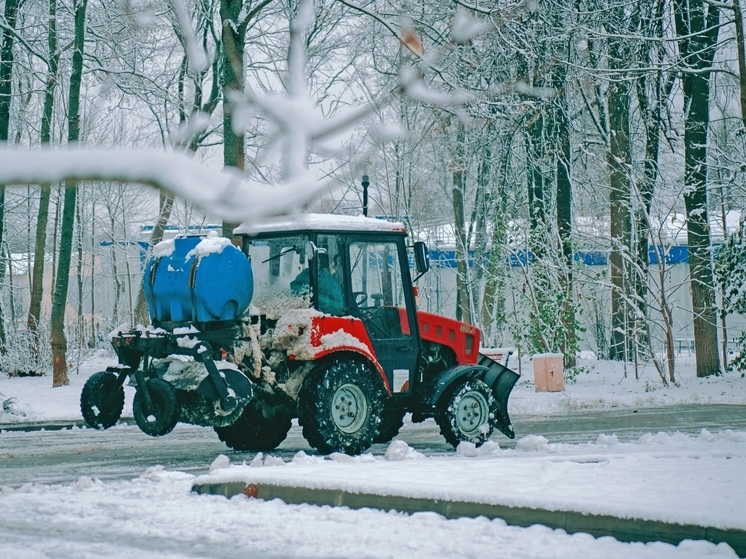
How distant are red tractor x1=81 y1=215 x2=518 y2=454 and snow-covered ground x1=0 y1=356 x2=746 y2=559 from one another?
105 centimetres

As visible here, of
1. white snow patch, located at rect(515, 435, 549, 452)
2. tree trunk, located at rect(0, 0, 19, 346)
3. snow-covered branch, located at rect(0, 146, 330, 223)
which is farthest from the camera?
tree trunk, located at rect(0, 0, 19, 346)

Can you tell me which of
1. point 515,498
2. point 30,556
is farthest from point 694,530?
point 30,556

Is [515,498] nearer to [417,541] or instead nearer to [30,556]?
[417,541]

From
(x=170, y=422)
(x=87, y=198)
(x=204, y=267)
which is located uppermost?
(x=87, y=198)

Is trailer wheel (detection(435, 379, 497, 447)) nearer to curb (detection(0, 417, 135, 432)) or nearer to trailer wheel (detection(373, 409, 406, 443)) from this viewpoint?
trailer wheel (detection(373, 409, 406, 443))

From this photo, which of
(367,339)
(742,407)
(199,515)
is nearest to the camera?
(199,515)

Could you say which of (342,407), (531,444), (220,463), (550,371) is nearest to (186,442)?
(342,407)

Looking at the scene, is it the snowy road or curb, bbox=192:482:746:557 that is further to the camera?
the snowy road

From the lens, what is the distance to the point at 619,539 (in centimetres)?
612

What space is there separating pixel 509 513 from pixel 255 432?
536cm

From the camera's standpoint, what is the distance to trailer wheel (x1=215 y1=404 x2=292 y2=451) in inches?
453

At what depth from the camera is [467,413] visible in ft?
36.7

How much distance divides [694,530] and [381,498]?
2.16m

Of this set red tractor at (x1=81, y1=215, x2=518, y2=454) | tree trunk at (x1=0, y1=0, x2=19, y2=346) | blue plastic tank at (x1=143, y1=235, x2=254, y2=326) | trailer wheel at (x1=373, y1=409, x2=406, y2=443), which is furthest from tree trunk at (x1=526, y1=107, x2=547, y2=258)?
blue plastic tank at (x1=143, y1=235, x2=254, y2=326)
